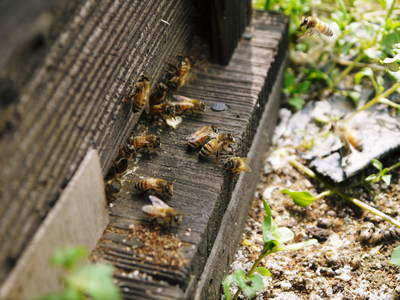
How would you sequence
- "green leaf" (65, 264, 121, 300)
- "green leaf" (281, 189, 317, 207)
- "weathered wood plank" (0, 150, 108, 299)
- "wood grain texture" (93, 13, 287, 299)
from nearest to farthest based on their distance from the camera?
1. "green leaf" (65, 264, 121, 300)
2. "weathered wood plank" (0, 150, 108, 299)
3. "wood grain texture" (93, 13, 287, 299)
4. "green leaf" (281, 189, 317, 207)

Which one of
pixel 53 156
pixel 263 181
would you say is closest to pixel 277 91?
pixel 263 181

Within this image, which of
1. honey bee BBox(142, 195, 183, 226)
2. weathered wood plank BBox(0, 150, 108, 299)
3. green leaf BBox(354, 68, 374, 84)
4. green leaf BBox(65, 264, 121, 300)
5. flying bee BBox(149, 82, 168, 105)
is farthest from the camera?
green leaf BBox(354, 68, 374, 84)

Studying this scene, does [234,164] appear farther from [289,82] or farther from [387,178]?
[289,82]

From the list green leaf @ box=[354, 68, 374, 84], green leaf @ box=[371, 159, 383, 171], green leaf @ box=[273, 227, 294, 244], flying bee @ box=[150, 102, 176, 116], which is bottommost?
green leaf @ box=[371, 159, 383, 171]

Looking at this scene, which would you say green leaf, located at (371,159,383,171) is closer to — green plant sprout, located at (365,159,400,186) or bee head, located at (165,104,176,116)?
green plant sprout, located at (365,159,400,186)

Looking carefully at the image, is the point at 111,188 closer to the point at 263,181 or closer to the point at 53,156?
the point at 53,156

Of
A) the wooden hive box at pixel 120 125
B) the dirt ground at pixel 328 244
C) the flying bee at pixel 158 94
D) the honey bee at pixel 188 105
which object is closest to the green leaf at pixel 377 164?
the dirt ground at pixel 328 244

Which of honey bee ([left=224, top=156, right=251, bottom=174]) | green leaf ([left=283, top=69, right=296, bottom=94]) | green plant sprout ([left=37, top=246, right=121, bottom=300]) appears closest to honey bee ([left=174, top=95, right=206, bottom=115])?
honey bee ([left=224, top=156, right=251, bottom=174])
